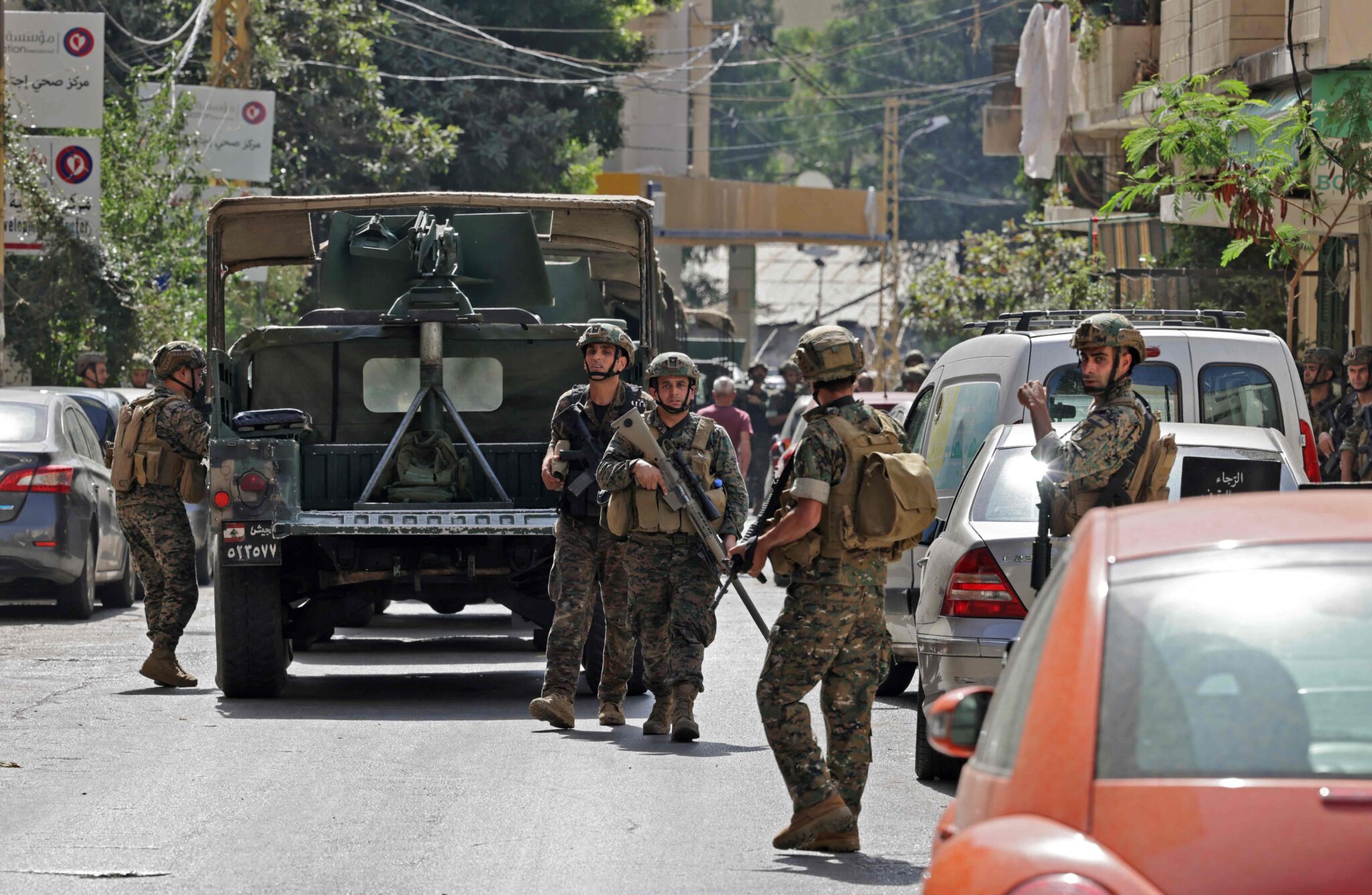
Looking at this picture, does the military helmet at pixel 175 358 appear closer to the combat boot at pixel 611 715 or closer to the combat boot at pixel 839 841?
the combat boot at pixel 611 715

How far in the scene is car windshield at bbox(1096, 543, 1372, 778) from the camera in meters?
3.25

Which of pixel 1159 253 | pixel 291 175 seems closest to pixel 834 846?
pixel 1159 253

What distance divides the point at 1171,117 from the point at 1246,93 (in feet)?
1.95

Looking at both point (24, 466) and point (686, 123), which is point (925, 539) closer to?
point (24, 466)

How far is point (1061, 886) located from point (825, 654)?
359cm

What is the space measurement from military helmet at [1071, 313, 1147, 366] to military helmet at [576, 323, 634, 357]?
251cm

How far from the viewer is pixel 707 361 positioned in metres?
28.1

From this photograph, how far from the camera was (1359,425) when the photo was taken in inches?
485

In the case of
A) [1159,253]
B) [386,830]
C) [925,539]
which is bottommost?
[386,830]

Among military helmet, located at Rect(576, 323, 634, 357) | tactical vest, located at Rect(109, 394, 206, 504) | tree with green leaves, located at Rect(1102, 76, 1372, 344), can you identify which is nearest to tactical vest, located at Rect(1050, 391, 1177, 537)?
military helmet, located at Rect(576, 323, 634, 357)

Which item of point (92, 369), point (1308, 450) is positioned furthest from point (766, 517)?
point (92, 369)

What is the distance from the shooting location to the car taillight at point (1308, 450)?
395 inches

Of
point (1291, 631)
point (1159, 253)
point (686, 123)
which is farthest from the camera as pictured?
point (686, 123)

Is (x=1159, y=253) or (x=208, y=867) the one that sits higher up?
(x=1159, y=253)
